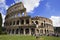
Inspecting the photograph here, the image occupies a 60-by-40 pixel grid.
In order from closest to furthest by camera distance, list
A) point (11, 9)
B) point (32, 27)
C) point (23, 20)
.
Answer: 1. point (32, 27)
2. point (23, 20)
3. point (11, 9)

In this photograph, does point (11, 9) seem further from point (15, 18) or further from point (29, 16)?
point (29, 16)

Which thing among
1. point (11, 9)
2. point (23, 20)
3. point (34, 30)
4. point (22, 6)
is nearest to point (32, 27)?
point (34, 30)

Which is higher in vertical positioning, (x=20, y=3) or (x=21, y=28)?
(x=20, y=3)

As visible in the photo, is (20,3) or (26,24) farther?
(20,3)

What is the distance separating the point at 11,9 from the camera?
8050 cm

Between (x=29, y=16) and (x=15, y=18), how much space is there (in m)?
8.42

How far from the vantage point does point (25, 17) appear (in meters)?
68.8

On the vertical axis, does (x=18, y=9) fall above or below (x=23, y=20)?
above

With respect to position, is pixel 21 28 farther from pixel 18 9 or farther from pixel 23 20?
pixel 18 9

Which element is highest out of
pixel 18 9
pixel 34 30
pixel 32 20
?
pixel 18 9

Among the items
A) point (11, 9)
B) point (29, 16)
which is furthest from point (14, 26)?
point (11, 9)

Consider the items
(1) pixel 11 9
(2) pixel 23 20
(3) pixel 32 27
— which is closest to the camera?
(3) pixel 32 27

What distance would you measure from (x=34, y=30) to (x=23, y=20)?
8.00 meters

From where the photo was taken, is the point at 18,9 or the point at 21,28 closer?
the point at 21,28
